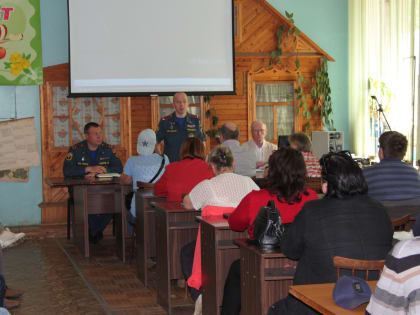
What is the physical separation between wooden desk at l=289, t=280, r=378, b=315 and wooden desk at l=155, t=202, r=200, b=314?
219 centimetres

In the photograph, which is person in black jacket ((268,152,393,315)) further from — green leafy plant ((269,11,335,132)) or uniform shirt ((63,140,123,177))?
green leafy plant ((269,11,335,132))

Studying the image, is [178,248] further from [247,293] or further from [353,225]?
[353,225]

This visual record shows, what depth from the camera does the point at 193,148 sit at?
15.9ft

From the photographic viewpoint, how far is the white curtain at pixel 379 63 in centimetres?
814

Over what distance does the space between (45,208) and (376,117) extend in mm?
5053

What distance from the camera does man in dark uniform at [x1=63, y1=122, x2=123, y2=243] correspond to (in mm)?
7215

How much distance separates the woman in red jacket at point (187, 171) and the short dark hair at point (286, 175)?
1576mm

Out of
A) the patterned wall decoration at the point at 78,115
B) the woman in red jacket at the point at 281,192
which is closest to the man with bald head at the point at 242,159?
the patterned wall decoration at the point at 78,115

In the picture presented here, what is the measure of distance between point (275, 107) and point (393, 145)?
5.05 meters

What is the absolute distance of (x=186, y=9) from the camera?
862 centimetres

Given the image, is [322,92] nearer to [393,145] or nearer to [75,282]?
[393,145]

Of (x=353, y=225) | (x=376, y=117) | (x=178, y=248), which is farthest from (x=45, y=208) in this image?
(x=353, y=225)

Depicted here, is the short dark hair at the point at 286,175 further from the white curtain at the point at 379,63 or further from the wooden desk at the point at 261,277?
the white curtain at the point at 379,63

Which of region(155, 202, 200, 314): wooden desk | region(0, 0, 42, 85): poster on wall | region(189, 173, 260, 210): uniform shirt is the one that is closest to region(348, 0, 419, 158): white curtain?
region(155, 202, 200, 314): wooden desk
